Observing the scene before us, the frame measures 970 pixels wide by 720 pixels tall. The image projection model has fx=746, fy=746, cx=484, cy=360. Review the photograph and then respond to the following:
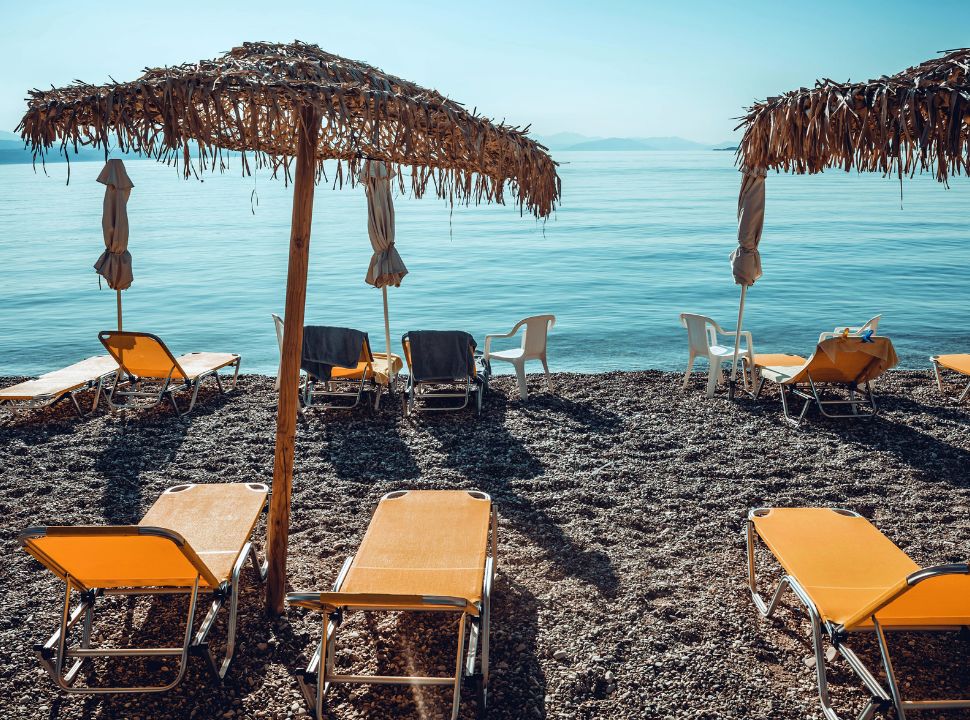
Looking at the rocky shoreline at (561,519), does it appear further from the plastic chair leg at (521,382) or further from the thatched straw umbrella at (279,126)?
the thatched straw umbrella at (279,126)

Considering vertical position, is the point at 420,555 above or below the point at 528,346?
below

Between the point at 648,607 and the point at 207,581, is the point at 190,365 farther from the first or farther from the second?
the point at 648,607

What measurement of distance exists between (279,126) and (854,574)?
3.32 m

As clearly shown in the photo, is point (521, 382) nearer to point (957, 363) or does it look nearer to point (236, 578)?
point (957, 363)

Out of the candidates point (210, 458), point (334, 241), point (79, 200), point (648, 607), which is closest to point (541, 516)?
point (648, 607)

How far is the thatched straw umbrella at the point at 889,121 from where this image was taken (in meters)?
3.72

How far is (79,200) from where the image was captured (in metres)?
54.2

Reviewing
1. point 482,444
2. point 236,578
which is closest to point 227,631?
point 236,578

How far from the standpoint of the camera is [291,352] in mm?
3574

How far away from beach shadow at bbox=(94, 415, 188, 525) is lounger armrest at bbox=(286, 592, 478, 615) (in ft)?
8.77

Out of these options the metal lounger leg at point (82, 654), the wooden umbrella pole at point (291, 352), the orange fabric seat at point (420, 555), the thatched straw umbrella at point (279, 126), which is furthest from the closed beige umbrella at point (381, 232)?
the metal lounger leg at point (82, 654)

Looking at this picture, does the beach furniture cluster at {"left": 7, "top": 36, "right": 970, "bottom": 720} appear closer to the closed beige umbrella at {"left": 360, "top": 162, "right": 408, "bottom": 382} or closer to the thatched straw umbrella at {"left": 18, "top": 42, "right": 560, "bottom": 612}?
the thatched straw umbrella at {"left": 18, "top": 42, "right": 560, "bottom": 612}

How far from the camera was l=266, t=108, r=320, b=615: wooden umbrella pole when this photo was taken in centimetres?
341

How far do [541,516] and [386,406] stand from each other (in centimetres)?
311
